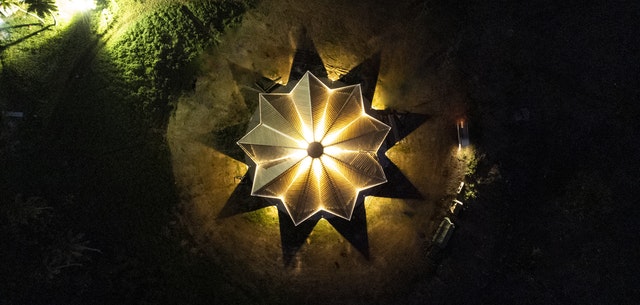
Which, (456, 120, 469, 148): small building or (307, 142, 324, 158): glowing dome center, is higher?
(456, 120, 469, 148): small building

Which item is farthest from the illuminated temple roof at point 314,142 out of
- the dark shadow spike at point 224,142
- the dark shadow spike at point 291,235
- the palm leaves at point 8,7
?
the palm leaves at point 8,7

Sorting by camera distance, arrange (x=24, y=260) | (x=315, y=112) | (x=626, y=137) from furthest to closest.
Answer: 1. (x=626, y=137)
2. (x=24, y=260)
3. (x=315, y=112)

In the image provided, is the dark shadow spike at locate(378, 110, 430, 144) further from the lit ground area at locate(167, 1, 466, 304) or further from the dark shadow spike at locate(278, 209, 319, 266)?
the dark shadow spike at locate(278, 209, 319, 266)

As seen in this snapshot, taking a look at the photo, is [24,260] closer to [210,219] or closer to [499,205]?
[210,219]

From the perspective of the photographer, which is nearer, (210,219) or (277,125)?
(277,125)

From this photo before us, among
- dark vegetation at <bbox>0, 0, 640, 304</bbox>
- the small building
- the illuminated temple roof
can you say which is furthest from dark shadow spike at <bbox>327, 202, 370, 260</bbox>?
the small building

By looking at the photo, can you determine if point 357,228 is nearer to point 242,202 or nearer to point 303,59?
point 242,202

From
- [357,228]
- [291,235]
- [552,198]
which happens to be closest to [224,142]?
[291,235]

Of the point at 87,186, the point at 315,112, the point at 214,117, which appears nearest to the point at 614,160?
the point at 315,112
